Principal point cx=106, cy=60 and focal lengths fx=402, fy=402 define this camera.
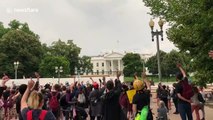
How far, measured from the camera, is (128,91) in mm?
13906

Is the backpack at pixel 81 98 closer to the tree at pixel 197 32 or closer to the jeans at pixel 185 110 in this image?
the tree at pixel 197 32

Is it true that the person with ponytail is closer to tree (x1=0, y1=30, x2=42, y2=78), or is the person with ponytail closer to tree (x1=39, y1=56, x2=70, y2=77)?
tree (x1=0, y1=30, x2=42, y2=78)

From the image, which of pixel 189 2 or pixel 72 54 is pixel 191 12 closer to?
pixel 189 2

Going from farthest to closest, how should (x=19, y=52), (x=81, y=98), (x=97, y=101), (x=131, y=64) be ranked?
(x=131, y=64)
(x=19, y=52)
(x=81, y=98)
(x=97, y=101)

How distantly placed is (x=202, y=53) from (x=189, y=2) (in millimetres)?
2203

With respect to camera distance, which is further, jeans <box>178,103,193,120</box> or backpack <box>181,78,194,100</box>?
jeans <box>178,103,193,120</box>

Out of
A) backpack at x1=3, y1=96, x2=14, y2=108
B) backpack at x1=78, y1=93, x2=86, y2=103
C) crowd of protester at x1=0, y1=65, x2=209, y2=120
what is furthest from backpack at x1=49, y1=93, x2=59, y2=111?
backpack at x1=3, y1=96, x2=14, y2=108

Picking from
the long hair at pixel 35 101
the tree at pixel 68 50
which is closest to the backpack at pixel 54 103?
the long hair at pixel 35 101

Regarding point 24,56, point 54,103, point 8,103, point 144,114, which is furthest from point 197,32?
point 24,56

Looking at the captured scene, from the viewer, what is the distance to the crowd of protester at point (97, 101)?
6.32 metres

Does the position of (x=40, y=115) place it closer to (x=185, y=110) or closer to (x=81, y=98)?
(x=185, y=110)

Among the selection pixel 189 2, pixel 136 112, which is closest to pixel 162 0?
pixel 189 2

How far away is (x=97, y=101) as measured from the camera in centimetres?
1581

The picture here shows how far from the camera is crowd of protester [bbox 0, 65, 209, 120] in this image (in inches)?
249
